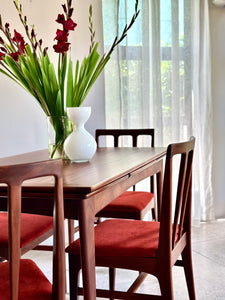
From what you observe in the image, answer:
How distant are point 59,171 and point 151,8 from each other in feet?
8.55

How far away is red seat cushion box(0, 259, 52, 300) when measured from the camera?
1.17 meters

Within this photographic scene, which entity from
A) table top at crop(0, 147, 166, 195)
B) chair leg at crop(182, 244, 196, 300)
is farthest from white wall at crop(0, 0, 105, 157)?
chair leg at crop(182, 244, 196, 300)

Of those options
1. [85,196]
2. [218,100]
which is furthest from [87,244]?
[218,100]

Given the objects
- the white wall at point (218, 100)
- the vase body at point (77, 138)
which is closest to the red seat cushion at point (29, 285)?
the vase body at point (77, 138)

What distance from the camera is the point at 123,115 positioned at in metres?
3.44

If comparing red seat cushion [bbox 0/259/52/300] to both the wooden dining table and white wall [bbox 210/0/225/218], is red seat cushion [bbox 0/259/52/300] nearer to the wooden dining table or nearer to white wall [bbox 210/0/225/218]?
the wooden dining table

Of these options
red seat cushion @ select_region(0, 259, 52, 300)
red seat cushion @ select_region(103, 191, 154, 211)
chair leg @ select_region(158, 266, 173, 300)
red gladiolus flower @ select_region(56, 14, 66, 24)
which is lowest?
chair leg @ select_region(158, 266, 173, 300)

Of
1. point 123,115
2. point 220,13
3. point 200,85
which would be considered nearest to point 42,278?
point 123,115

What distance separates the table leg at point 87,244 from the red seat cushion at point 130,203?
89 cm

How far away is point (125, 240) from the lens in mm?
1610

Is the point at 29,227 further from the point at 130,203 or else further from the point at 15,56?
the point at 15,56

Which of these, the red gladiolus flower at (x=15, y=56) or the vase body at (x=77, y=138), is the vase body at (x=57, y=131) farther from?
the red gladiolus flower at (x=15, y=56)

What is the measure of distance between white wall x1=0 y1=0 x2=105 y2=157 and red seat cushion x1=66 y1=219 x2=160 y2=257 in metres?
1.08

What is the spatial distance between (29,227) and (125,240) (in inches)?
17.0
